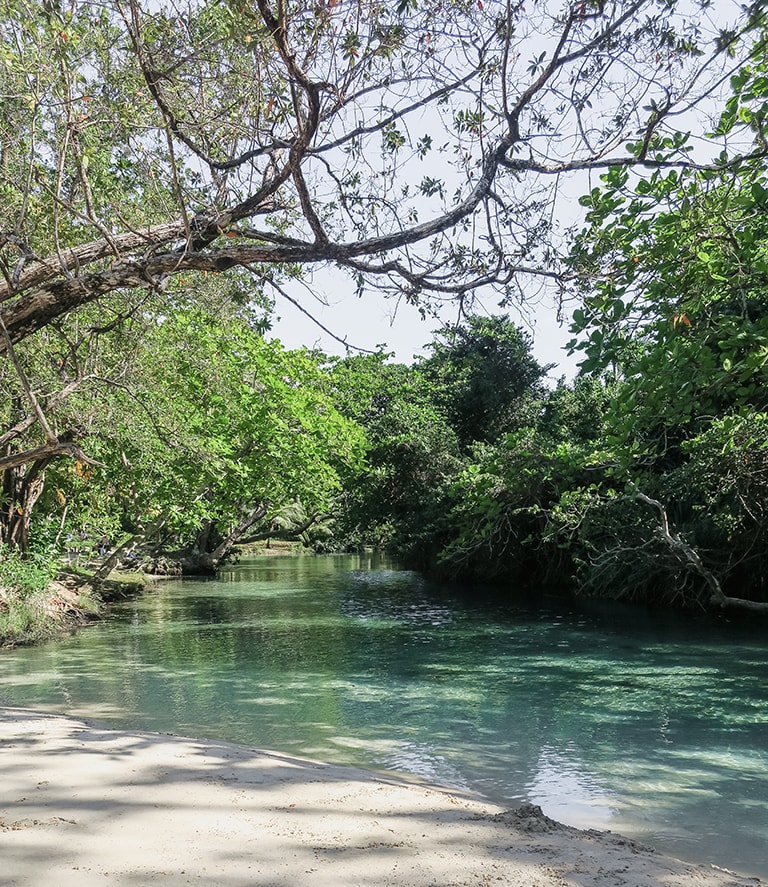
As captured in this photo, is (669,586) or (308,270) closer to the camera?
(308,270)

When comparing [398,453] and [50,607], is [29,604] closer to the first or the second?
[50,607]

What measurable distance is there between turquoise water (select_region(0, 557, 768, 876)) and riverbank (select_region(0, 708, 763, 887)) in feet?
4.37

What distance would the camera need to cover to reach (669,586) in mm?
18562

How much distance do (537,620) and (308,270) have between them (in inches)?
529

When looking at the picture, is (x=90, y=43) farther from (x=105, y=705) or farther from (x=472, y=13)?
(x=105, y=705)

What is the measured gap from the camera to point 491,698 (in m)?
10.8

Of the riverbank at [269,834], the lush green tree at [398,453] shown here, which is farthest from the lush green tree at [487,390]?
the riverbank at [269,834]

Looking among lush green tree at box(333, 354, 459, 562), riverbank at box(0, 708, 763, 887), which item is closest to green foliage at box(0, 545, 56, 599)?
riverbank at box(0, 708, 763, 887)

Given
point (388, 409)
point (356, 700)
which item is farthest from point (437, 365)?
point (356, 700)

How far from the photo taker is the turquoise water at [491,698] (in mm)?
7016

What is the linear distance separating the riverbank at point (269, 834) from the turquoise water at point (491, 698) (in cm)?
133

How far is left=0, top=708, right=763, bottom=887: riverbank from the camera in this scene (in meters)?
3.97

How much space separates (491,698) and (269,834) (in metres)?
6.66

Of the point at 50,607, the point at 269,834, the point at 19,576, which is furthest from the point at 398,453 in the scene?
the point at 269,834
